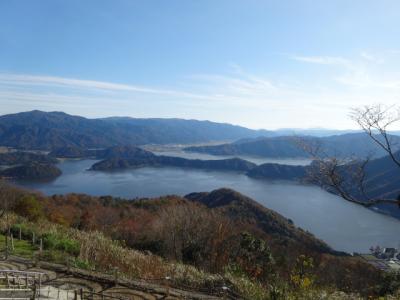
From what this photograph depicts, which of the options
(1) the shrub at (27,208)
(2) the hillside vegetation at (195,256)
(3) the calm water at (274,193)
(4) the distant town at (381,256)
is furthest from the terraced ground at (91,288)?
(3) the calm water at (274,193)

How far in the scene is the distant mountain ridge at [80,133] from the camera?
127562mm

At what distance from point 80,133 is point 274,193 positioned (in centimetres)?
10149

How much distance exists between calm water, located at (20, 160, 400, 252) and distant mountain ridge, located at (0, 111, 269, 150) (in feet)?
149

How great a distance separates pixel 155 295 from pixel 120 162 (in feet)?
286

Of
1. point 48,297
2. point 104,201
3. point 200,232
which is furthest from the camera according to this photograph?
point 104,201

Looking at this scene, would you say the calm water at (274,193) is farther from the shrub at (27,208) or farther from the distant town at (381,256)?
the shrub at (27,208)

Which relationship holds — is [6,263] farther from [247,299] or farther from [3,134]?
[3,134]

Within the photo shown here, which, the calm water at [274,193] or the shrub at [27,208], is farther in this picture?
the calm water at [274,193]

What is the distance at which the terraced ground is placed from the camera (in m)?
5.22

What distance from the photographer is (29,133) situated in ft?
429

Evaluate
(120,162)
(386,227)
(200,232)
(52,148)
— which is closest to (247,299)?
(200,232)

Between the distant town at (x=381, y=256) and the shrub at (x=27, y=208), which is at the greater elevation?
the shrub at (x=27, y=208)

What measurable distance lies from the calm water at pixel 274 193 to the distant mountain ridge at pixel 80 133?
45394 mm

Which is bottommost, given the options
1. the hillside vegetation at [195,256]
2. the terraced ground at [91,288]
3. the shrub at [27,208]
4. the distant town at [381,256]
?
the distant town at [381,256]
